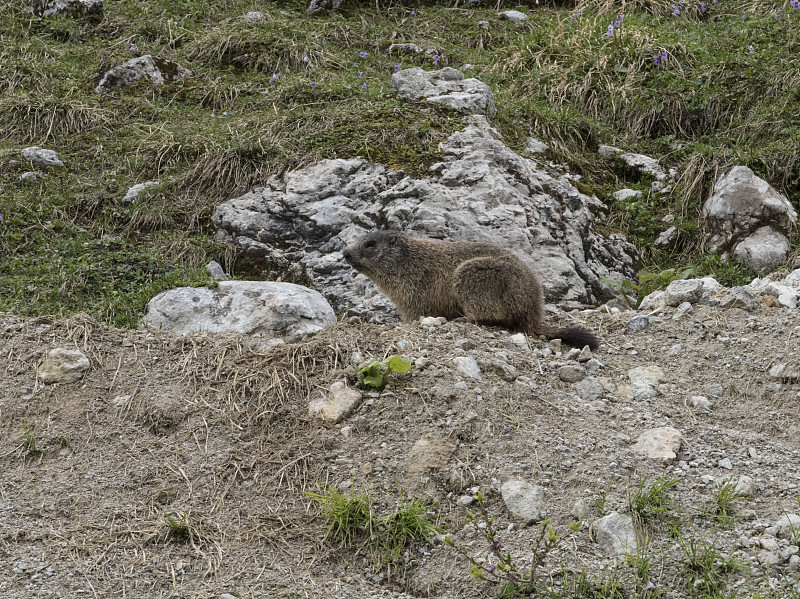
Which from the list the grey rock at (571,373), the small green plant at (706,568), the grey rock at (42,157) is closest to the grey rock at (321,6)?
the grey rock at (42,157)

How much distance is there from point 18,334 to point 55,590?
83.9 inches

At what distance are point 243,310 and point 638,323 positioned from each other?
2.90 metres

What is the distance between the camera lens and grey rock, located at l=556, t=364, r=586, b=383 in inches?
186

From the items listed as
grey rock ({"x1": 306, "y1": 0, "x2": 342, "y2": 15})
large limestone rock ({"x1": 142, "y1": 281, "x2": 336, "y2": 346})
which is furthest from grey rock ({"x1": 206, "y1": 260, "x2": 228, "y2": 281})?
grey rock ({"x1": 306, "y1": 0, "x2": 342, "y2": 15})

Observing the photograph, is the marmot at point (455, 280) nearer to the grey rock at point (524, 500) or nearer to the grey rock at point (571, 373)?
the grey rock at point (571, 373)

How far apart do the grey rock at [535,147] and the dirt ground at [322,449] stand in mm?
3474

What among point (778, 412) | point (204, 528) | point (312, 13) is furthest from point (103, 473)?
point (312, 13)

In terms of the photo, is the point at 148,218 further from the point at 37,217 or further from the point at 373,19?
the point at 373,19

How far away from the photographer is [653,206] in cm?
815

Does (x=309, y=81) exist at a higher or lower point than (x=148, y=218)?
higher

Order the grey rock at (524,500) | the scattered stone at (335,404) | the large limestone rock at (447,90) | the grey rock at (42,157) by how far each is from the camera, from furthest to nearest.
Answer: the large limestone rock at (447,90) → the grey rock at (42,157) → the scattered stone at (335,404) → the grey rock at (524,500)

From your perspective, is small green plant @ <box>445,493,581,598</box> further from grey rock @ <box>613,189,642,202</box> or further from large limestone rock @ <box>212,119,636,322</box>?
grey rock @ <box>613,189,642,202</box>

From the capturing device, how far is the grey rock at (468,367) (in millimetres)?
4555

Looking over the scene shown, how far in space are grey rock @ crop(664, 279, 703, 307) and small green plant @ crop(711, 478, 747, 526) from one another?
2.22 m
